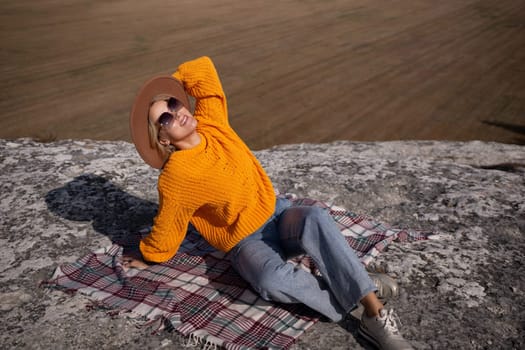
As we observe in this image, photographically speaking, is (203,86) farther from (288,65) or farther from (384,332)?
(288,65)

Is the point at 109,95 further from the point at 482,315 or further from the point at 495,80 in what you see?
the point at 482,315

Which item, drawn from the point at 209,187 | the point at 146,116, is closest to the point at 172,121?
the point at 146,116

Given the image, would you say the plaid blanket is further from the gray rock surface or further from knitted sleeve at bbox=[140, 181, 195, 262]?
knitted sleeve at bbox=[140, 181, 195, 262]

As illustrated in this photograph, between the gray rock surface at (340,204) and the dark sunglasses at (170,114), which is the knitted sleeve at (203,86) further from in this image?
the gray rock surface at (340,204)

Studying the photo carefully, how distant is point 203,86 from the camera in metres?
2.73

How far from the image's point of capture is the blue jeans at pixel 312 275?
2.24m

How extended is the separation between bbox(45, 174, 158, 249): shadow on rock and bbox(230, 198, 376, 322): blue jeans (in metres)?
1.05

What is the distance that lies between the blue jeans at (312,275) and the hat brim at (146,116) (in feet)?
2.20

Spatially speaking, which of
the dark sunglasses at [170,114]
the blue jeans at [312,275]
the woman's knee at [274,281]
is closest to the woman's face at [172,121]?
the dark sunglasses at [170,114]

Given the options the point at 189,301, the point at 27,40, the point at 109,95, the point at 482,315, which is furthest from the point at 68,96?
the point at 482,315

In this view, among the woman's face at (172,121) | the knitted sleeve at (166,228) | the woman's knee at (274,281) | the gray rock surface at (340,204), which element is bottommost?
the gray rock surface at (340,204)

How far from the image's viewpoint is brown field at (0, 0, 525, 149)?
9.00 metres

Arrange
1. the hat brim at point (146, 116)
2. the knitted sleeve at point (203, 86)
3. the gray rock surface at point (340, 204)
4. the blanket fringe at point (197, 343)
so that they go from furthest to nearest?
the knitted sleeve at point (203, 86), the hat brim at point (146, 116), the gray rock surface at point (340, 204), the blanket fringe at point (197, 343)

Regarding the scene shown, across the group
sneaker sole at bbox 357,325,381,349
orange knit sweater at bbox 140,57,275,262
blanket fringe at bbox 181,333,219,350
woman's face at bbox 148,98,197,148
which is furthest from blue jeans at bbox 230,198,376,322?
woman's face at bbox 148,98,197,148
